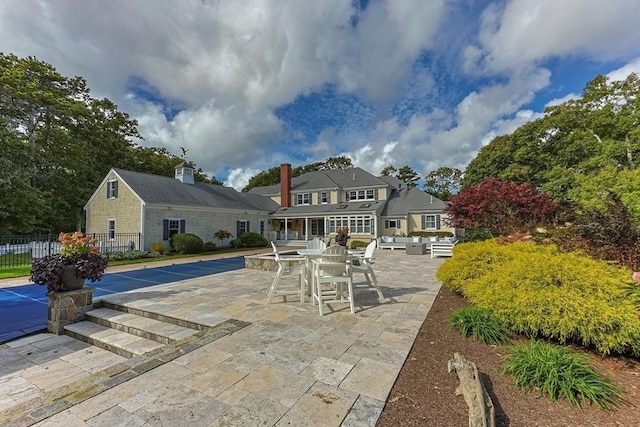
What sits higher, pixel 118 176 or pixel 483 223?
pixel 118 176

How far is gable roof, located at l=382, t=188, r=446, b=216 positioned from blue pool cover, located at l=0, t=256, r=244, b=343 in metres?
16.8

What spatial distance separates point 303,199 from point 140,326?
22991mm

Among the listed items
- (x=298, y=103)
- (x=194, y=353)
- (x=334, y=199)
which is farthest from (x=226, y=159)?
(x=194, y=353)

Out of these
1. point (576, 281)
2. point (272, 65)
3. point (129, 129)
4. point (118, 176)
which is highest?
point (129, 129)

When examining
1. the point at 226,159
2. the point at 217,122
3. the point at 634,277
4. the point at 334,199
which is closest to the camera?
the point at 634,277

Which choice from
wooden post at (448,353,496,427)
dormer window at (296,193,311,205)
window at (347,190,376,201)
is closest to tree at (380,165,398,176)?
window at (347,190,376,201)

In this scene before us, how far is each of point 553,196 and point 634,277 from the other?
19.9m

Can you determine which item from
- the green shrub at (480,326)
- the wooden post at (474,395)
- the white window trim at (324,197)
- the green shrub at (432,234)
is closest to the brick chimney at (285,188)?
the white window trim at (324,197)

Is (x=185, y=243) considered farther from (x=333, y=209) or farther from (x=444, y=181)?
(x=444, y=181)

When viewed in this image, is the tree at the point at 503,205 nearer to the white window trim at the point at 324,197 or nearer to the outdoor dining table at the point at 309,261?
the outdoor dining table at the point at 309,261

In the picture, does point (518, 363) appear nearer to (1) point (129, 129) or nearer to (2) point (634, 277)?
(2) point (634, 277)

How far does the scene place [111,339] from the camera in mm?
4348

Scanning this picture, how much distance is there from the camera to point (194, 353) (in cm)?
315

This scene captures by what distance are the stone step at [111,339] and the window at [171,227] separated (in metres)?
13.0
